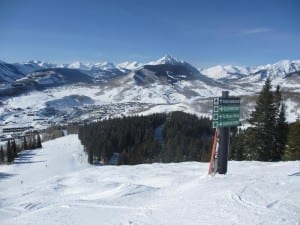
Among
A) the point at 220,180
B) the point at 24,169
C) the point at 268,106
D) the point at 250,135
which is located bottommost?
the point at 24,169

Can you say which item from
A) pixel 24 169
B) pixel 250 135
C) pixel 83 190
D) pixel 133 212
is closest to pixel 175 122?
pixel 24 169

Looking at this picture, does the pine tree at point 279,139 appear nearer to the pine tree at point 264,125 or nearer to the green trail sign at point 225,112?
the pine tree at point 264,125

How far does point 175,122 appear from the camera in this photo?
461 feet

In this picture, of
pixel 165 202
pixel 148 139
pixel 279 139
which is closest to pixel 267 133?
pixel 279 139

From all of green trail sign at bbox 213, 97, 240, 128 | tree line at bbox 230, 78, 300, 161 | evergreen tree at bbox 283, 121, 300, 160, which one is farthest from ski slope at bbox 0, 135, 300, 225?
tree line at bbox 230, 78, 300, 161

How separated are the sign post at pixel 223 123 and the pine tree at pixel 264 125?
18.4m

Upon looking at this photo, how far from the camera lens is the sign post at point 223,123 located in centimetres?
2269

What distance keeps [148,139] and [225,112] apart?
93198 millimetres

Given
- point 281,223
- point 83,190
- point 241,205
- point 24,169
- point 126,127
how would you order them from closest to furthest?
point 281,223
point 241,205
point 83,190
point 24,169
point 126,127

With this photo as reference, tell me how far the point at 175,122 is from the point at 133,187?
120214 millimetres

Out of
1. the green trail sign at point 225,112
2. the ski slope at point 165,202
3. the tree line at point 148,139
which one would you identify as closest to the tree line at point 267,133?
the ski slope at point 165,202

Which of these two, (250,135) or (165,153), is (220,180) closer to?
(250,135)

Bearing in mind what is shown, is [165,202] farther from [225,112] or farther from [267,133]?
[267,133]

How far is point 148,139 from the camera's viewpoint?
116 metres
